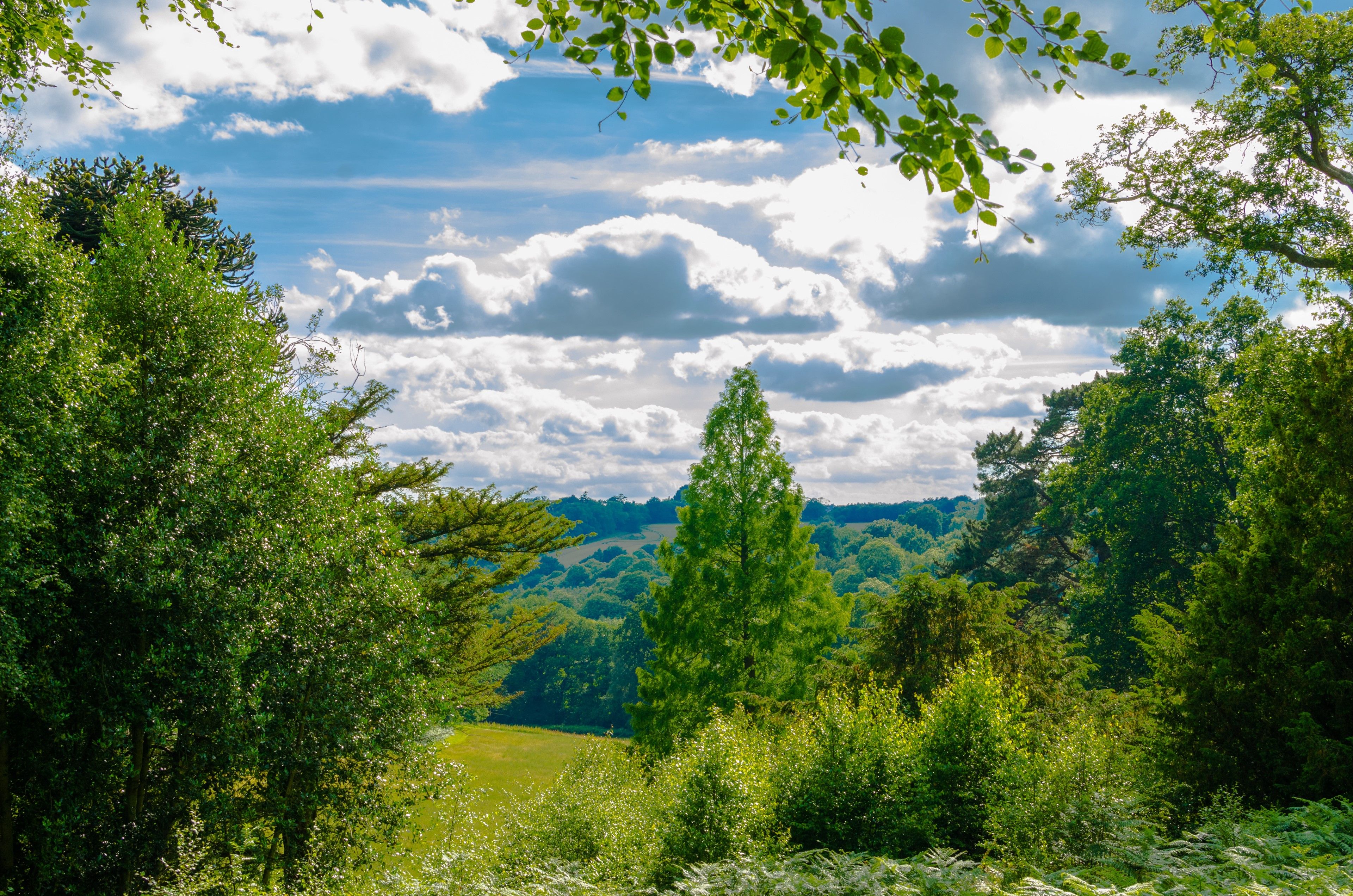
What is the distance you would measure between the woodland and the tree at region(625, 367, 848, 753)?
207 cm

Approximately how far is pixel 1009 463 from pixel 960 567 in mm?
6024

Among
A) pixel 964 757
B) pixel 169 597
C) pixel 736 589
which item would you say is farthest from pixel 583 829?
pixel 736 589

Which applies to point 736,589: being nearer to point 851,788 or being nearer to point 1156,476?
point 851,788

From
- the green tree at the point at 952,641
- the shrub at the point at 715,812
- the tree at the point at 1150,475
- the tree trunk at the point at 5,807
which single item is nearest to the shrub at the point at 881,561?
the tree at the point at 1150,475

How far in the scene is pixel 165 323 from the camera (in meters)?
11.4

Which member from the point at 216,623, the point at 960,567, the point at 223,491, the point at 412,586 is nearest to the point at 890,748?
the point at 412,586

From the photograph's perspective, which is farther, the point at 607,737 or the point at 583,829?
the point at 607,737

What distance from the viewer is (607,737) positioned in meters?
17.6

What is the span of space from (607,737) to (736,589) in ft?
16.7

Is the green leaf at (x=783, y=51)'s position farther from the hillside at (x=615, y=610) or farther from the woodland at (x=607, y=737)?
the hillside at (x=615, y=610)

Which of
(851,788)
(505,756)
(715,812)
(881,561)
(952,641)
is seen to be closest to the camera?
(715,812)

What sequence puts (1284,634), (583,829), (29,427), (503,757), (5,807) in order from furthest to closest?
(503,757) → (583,829) → (5,807) → (1284,634) → (29,427)

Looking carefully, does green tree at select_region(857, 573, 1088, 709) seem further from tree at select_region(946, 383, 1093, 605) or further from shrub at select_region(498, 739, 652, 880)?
tree at select_region(946, 383, 1093, 605)

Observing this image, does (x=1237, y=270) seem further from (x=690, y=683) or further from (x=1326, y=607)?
(x=690, y=683)
